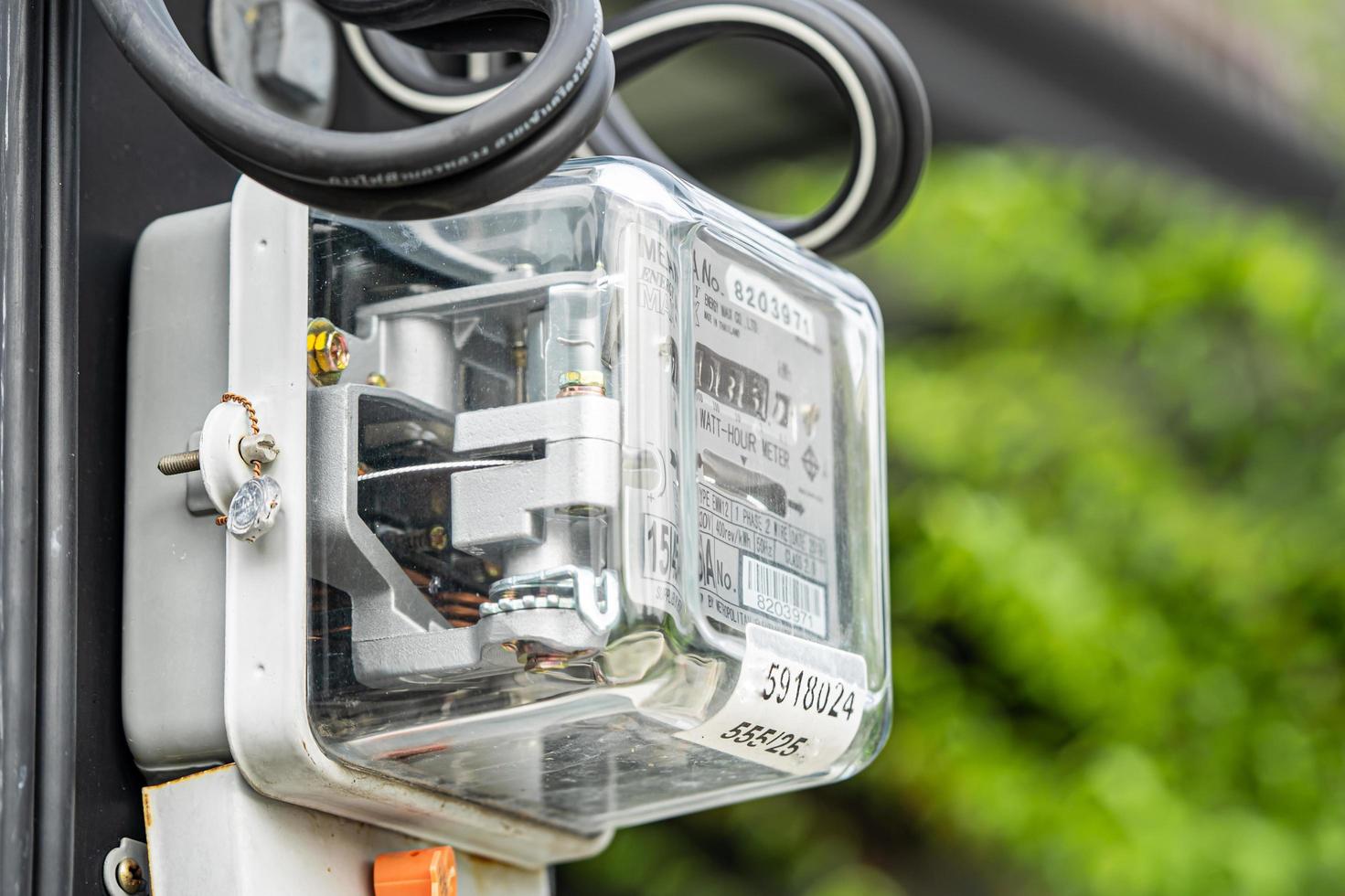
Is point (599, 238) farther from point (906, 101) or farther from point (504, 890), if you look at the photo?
point (504, 890)

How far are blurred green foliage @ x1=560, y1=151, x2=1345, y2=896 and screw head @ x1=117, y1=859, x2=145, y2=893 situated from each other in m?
1.52

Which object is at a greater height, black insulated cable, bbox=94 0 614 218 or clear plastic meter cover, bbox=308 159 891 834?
black insulated cable, bbox=94 0 614 218

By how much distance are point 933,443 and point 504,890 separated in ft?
4.77

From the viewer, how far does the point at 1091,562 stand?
2.09 metres

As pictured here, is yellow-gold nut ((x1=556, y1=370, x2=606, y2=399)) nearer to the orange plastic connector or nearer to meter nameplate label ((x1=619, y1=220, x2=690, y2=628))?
meter nameplate label ((x1=619, y1=220, x2=690, y2=628))

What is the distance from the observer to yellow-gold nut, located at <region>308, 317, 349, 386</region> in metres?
0.61

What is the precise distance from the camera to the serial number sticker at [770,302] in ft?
2.27

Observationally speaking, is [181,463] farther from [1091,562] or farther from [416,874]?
[1091,562]

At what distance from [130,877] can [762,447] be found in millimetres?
316

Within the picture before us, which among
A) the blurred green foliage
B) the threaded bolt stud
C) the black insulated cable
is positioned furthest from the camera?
the blurred green foliage

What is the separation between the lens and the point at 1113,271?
7.39 ft

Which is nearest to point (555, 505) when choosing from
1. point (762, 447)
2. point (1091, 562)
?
point (762, 447)

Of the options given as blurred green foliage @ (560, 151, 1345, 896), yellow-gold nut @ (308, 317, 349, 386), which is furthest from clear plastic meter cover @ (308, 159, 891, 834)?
blurred green foliage @ (560, 151, 1345, 896)

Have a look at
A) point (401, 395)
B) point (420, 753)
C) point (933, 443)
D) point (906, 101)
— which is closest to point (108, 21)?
point (401, 395)
